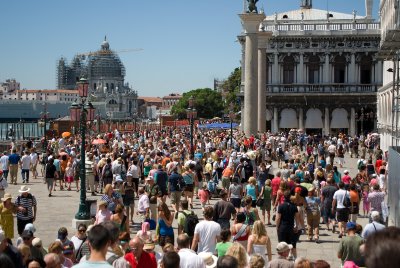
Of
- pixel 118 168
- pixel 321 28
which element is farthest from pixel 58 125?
pixel 118 168

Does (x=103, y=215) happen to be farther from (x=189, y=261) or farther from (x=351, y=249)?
(x=351, y=249)

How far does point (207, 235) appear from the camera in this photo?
10.6 metres

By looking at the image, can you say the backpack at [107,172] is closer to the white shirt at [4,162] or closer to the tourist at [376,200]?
the white shirt at [4,162]

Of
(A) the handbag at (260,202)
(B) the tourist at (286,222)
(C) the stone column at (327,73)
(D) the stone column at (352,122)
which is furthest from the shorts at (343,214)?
(C) the stone column at (327,73)

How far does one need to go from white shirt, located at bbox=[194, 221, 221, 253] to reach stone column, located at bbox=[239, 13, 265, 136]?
24271mm

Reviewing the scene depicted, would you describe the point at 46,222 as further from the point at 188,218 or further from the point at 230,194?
the point at 188,218

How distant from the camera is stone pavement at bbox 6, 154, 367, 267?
46.0 ft

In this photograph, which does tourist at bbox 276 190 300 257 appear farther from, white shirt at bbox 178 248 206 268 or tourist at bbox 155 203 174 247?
white shirt at bbox 178 248 206 268

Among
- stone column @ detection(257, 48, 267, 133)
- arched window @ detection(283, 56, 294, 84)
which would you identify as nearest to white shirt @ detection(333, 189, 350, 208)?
stone column @ detection(257, 48, 267, 133)

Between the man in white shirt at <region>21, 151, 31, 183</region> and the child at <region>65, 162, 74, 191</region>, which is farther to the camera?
the man in white shirt at <region>21, 151, 31, 183</region>

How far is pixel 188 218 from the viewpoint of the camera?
12.0m

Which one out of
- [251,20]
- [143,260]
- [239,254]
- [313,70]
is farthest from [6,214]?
[313,70]

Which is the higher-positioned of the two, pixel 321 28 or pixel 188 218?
pixel 321 28

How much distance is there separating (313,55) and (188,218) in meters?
56.5
